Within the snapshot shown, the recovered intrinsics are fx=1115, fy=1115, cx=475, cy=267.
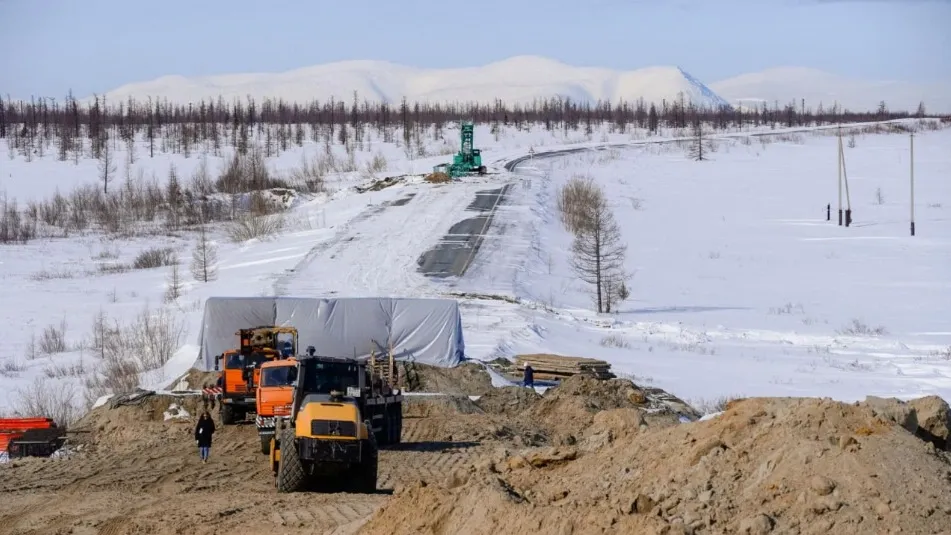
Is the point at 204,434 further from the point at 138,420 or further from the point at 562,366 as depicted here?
the point at 562,366

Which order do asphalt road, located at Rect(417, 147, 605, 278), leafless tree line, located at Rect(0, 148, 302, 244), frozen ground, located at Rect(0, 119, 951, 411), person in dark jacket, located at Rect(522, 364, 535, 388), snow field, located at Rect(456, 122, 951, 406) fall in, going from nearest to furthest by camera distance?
person in dark jacket, located at Rect(522, 364, 535, 388), snow field, located at Rect(456, 122, 951, 406), frozen ground, located at Rect(0, 119, 951, 411), asphalt road, located at Rect(417, 147, 605, 278), leafless tree line, located at Rect(0, 148, 302, 244)

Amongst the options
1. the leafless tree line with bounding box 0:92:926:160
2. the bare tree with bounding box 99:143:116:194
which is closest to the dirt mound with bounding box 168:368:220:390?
the bare tree with bounding box 99:143:116:194

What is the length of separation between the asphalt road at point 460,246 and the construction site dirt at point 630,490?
3057 centimetres

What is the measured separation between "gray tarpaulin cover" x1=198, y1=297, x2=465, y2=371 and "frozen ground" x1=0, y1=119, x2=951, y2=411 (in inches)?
95.9

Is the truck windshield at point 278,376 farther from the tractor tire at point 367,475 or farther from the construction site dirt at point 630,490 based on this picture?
the tractor tire at point 367,475

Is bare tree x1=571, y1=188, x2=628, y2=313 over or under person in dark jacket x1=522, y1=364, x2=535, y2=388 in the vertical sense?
over

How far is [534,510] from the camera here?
380 inches

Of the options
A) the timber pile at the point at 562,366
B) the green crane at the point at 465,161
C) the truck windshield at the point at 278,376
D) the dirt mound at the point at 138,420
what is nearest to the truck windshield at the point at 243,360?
Result: the dirt mound at the point at 138,420

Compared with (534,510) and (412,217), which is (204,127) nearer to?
(412,217)

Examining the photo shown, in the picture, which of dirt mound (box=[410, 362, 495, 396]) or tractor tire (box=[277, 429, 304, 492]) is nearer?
tractor tire (box=[277, 429, 304, 492])

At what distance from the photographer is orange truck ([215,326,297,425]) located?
2627 centimetres

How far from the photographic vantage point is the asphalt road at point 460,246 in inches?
1973

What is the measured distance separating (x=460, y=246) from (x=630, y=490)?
4564cm

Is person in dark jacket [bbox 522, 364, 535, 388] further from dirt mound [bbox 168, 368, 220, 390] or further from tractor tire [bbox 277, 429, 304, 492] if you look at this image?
tractor tire [bbox 277, 429, 304, 492]
